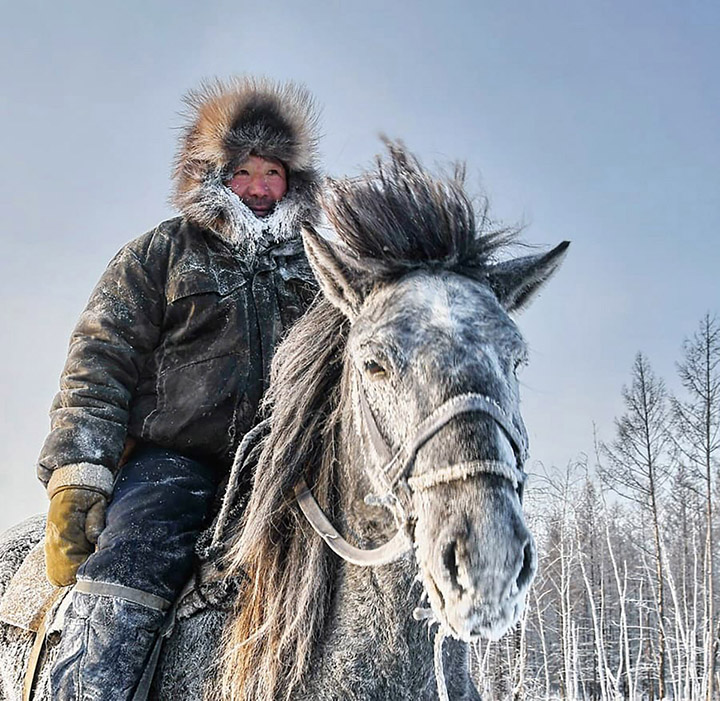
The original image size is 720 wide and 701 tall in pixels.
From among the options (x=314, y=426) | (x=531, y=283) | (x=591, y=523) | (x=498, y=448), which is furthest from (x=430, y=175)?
(x=591, y=523)

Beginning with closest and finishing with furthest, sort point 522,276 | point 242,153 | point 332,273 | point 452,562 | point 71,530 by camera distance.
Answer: point 452,562
point 332,273
point 522,276
point 71,530
point 242,153

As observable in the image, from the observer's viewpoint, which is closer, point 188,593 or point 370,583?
point 370,583

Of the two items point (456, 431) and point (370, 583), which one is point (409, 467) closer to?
point (456, 431)

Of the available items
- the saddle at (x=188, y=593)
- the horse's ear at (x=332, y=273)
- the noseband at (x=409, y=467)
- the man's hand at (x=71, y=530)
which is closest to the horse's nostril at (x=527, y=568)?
the noseband at (x=409, y=467)

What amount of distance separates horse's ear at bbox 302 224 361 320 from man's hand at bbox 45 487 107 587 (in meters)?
1.38

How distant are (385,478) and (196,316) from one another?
1.68 meters

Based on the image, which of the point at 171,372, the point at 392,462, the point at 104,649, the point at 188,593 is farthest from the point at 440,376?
the point at 171,372

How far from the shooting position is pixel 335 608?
2.46 meters

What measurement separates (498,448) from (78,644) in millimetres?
1750

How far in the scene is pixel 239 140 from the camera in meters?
3.96

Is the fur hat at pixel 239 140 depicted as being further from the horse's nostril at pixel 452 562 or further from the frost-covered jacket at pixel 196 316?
the horse's nostril at pixel 452 562

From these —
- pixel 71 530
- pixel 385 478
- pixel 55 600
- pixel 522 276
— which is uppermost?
pixel 522 276

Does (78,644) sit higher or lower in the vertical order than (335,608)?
lower

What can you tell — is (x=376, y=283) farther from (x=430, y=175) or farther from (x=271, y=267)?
(x=271, y=267)
